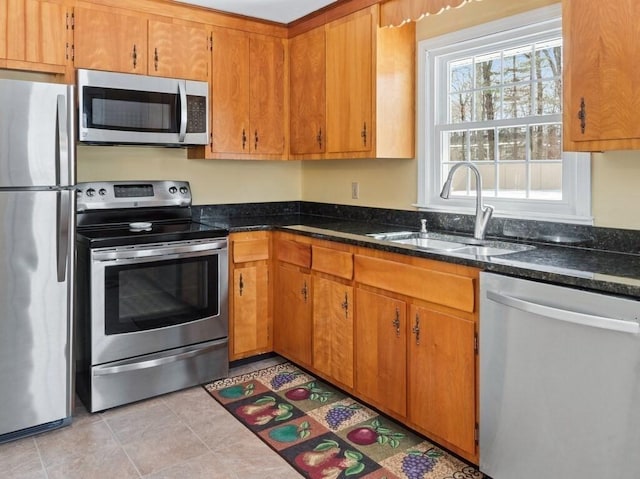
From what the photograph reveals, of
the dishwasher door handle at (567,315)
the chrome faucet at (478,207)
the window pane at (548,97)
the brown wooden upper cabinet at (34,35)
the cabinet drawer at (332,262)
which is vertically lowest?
the dishwasher door handle at (567,315)

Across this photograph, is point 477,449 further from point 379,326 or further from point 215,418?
point 215,418

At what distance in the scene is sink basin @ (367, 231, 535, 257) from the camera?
2605 millimetres

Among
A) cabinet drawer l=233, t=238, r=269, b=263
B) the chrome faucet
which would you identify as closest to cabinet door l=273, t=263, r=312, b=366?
cabinet drawer l=233, t=238, r=269, b=263

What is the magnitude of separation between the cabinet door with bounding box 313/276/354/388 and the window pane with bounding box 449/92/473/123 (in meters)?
1.19

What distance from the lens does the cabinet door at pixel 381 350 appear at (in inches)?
99.0

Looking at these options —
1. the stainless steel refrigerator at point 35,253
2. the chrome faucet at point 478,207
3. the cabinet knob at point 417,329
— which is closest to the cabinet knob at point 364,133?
the chrome faucet at point 478,207

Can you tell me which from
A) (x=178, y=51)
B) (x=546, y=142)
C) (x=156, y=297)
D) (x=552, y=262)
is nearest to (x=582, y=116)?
(x=552, y=262)

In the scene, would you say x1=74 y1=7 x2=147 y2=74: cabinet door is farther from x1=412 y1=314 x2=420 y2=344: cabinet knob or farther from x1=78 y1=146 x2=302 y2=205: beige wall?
x1=412 y1=314 x2=420 y2=344: cabinet knob

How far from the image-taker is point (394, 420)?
2.67m

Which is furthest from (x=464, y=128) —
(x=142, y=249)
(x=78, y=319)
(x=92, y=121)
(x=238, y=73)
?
(x=78, y=319)

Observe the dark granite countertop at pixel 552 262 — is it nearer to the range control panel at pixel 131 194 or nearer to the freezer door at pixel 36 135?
the range control panel at pixel 131 194

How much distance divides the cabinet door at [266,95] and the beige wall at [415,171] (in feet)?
1.50

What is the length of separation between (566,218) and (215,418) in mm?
1996

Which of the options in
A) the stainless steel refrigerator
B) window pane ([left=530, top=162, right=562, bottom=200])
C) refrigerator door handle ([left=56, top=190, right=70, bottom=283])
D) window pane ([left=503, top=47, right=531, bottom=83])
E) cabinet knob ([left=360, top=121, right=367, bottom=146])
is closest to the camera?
the stainless steel refrigerator
